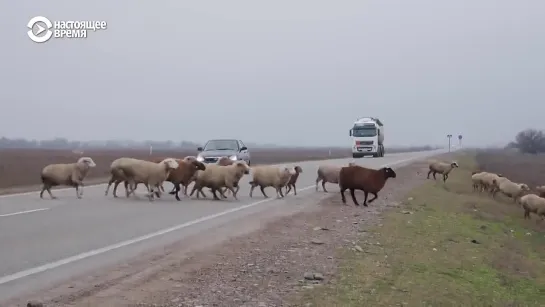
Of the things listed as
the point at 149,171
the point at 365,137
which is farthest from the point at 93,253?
the point at 365,137

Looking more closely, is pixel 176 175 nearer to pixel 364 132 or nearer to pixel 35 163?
pixel 35 163

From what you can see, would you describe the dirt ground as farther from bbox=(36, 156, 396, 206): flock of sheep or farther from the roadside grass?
the roadside grass

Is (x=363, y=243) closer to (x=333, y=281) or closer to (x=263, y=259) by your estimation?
(x=263, y=259)

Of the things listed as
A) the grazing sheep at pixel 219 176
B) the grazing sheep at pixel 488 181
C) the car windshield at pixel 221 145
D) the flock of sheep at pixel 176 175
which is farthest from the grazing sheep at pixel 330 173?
the grazing sheep at pixel 488 181

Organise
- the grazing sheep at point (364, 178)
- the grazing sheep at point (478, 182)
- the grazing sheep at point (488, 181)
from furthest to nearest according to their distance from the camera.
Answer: the grazing sheep at point (478, 182) < the grazing sheep at point (488, 181) < the grazing sheep at point (364, 178)

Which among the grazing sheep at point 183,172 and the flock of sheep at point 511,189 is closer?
the grazing sheep at point 183,172

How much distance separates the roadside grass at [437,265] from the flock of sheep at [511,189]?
332cm

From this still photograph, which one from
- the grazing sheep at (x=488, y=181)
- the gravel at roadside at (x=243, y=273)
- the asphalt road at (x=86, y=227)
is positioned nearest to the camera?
the gravel at roadside at (x=243, y=273)

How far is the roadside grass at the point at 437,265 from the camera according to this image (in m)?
7.96

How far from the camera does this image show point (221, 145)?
29.0m

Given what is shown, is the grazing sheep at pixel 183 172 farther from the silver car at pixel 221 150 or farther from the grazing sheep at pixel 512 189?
the grazing sheep at pixel 512 189

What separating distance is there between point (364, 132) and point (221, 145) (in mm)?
34414

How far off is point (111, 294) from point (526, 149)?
13147cm

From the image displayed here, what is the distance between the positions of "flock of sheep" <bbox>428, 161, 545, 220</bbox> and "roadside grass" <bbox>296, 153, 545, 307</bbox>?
3.32m
